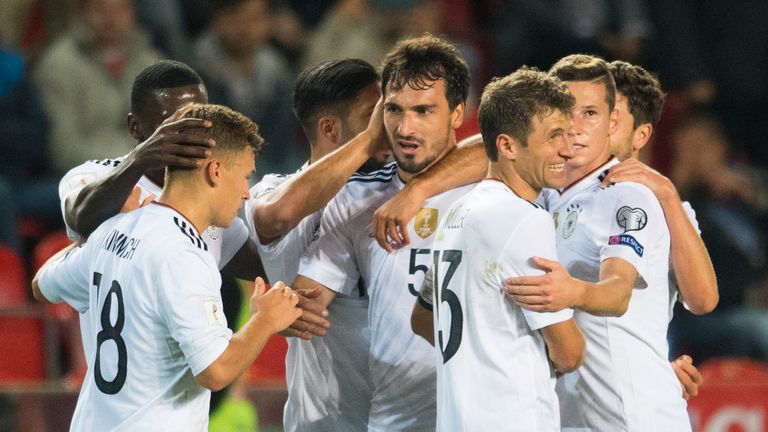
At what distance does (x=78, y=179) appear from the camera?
5059mm

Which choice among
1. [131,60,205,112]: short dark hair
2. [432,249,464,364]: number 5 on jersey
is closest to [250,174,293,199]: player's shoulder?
[131,60,205,112]: short dark hair

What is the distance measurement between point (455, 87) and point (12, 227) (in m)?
4.68

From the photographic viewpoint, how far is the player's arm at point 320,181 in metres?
4.83

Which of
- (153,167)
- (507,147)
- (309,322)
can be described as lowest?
(309,322)

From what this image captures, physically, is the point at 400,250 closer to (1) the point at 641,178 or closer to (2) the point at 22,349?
(1) the point at 641,178

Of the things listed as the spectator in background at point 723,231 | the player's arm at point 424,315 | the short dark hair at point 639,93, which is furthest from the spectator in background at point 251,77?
the player's arm at point 424,315

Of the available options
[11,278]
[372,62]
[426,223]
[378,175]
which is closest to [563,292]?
[426,223]

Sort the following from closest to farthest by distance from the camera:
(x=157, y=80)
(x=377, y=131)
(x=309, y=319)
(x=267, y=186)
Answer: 1. (x=309, y=319)
2. (x=377, y=131)
3. (x=157, y=80)
4. (x=267, y=186)

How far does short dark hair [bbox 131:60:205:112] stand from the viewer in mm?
5141

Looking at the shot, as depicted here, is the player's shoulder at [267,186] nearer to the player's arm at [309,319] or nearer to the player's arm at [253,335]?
the player's arm at [309,319]

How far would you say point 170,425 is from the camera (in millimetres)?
4117

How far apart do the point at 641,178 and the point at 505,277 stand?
820 mm

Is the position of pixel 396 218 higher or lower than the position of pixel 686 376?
higher

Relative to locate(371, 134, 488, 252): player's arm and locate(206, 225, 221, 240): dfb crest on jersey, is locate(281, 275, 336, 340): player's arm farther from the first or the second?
locate(206, 225, 221, 240): dfb crest on jersey
